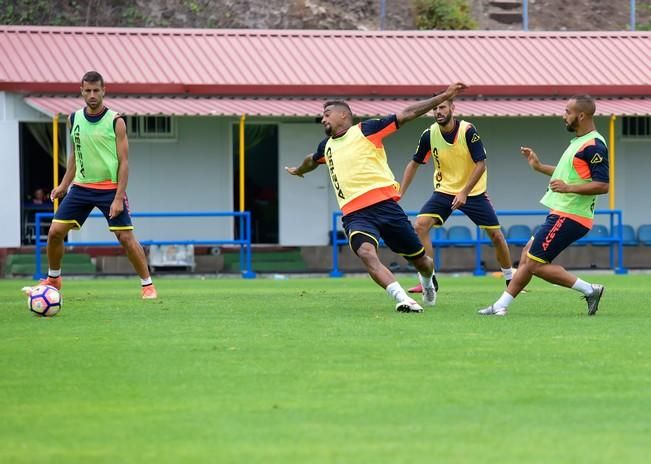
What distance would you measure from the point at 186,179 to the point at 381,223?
16297 mm

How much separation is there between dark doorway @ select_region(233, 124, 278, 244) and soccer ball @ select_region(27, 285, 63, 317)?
17253 millimetres

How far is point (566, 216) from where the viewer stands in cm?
1287

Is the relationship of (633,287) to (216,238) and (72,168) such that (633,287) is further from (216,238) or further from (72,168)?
(216,238)

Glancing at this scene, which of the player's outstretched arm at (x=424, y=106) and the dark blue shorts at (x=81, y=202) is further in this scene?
the dark blue shorts at (x=81, y=202)

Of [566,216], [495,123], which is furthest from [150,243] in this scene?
[566,216]

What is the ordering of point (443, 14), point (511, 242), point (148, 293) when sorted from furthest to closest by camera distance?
→ point (443, 14), point (511, 242), point (148, 293)

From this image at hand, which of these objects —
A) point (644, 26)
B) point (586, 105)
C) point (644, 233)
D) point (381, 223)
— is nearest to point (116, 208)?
point (381, 223)

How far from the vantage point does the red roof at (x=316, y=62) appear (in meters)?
28.8

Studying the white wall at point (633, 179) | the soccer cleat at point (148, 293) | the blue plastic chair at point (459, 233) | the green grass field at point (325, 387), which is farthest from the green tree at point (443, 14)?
the green grass field at point (325, 387)

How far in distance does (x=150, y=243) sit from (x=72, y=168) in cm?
1089

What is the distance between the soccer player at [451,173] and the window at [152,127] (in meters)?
13.5

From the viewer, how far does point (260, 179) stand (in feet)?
103

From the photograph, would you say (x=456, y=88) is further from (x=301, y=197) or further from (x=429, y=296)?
(x=301, y=197)

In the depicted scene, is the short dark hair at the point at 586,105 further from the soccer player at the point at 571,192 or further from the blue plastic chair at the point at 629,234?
the blue plastic chair at the point at 629,234
